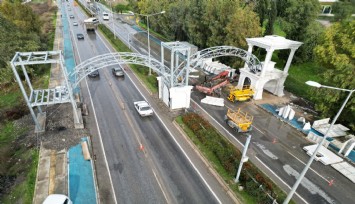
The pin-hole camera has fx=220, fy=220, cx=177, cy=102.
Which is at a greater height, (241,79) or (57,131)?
(241,79)

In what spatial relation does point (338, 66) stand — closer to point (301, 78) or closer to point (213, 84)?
point (213, 84)

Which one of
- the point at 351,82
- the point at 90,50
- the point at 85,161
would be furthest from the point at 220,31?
the point at 85,161

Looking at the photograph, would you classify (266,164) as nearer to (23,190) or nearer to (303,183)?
(303,183)

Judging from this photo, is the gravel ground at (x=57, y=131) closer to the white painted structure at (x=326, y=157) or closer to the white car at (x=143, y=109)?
the white car at (x=143, y=109)

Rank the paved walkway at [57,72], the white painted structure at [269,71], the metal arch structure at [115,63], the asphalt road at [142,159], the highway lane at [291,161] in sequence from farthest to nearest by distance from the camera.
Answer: the paved walkway at [57,72], the white painted structure at [269,71], the metal arch structure at [115,63], the highway lane at [291,161], the asphalt road at [142,159]

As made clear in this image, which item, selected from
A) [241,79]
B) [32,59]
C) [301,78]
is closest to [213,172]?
[241,79]

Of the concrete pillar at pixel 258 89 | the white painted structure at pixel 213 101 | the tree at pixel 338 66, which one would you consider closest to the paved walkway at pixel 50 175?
the white painted structure at pixel 213 101
